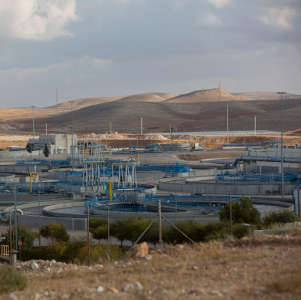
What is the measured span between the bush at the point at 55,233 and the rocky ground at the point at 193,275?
9320 millimetres

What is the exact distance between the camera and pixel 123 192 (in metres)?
31.4

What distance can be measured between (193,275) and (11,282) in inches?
102

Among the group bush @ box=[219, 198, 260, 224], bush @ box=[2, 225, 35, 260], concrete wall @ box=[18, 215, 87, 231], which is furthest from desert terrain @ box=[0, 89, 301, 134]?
bush @ box=[2, 225, 35, 260]

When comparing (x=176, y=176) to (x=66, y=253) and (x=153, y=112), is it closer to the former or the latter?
(x=66, y=253)

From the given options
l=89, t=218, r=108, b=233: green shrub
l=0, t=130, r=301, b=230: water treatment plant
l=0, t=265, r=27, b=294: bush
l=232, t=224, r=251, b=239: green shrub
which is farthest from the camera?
l=0, t=130, r=301, b=230: water treatment plant

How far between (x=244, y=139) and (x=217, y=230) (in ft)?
241

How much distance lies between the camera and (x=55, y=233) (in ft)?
71.6

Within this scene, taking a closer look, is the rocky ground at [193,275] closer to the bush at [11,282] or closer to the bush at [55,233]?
the bush at [11,282]

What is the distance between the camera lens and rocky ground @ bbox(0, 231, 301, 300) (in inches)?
326

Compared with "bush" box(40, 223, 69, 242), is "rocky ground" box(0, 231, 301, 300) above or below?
above

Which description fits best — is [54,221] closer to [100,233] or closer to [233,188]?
[100,233]

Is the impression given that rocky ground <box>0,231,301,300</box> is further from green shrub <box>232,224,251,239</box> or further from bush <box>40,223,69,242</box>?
bush <box>40,223,69,242</box>

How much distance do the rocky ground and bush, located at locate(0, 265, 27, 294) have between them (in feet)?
0.55

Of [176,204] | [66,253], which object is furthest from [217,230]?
[176,204]
